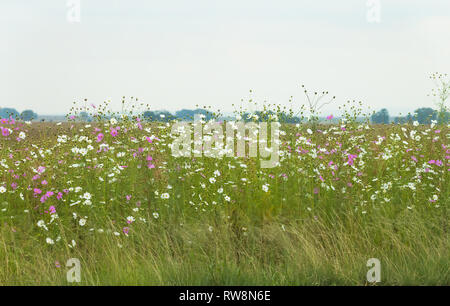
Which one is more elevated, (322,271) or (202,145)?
(202,145)

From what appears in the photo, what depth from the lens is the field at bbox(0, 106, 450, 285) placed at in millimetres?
4934

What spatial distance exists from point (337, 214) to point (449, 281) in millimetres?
1753

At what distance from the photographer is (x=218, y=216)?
6.09 meters

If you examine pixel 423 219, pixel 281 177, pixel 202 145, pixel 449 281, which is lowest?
pixel 449 281

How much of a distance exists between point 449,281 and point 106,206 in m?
4.23

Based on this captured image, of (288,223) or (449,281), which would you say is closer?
(449,281)

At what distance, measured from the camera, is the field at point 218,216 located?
493cm

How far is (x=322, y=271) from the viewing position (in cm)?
489
